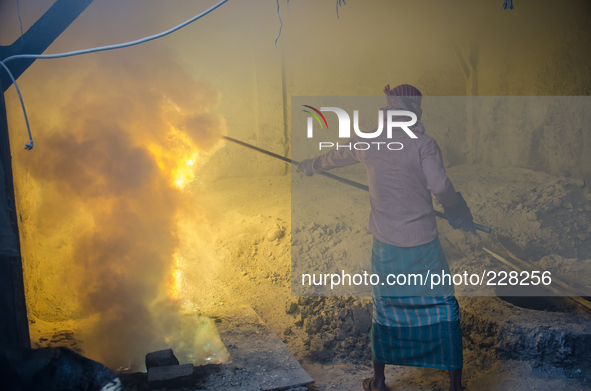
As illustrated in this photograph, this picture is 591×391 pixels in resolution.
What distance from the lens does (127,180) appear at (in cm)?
436

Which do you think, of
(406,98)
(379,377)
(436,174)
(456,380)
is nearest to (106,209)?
(379,377)

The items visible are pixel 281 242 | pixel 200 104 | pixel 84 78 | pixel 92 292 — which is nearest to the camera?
pixel 92 292

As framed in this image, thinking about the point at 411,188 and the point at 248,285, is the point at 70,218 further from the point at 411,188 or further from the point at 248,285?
the point at 411,188

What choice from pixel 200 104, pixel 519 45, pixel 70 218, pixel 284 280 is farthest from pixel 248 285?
pixel 519 45

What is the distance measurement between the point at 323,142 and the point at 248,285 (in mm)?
2833

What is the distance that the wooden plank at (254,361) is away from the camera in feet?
8.64

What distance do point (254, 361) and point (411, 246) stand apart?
5.04ft

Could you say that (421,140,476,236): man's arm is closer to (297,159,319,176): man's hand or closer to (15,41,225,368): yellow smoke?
(297,159,319,176): man's hand

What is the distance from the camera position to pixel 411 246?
250 cm

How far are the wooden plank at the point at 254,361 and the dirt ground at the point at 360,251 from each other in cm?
34

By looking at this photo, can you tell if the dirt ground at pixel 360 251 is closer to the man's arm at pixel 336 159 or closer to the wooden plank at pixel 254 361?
the wooden plank at pixel 254 361

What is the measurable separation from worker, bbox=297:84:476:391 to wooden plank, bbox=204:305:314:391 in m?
0.67

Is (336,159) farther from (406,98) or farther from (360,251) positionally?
(360,251)

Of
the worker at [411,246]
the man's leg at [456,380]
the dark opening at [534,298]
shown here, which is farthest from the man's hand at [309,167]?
the dark opening at [534,298]
